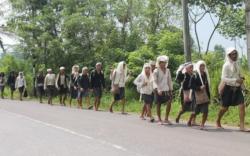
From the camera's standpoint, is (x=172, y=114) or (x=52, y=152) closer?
(x=52, y=152)

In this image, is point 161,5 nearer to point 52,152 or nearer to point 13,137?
point 13,137

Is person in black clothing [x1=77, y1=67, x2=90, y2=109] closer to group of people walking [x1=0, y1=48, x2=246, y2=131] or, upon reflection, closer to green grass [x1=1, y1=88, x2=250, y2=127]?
green grass [x1=1, y1=88, x2=250, y2=127]

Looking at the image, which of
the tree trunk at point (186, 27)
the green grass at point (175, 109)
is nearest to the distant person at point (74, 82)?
the green grass at point (175, 109)

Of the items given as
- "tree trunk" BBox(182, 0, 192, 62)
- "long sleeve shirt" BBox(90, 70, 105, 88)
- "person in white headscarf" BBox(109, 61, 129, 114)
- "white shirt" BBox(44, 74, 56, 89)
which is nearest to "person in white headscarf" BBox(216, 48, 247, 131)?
"tree trunk" BBox(182, 0, 192, 62)

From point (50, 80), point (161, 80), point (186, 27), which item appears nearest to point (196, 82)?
A: point (161, 80)

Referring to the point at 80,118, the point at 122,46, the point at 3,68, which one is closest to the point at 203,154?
the point at 80,118

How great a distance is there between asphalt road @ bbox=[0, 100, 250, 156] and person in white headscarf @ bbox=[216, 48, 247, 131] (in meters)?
0.65

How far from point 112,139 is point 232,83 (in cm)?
338

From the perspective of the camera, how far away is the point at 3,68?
43.1 metres

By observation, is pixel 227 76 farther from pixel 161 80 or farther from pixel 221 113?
pixel 161 80

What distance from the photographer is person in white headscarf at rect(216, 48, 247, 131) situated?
1428cm

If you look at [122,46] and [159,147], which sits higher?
[122,46]

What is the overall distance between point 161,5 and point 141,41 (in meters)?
2.70

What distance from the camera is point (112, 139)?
12914 mm
